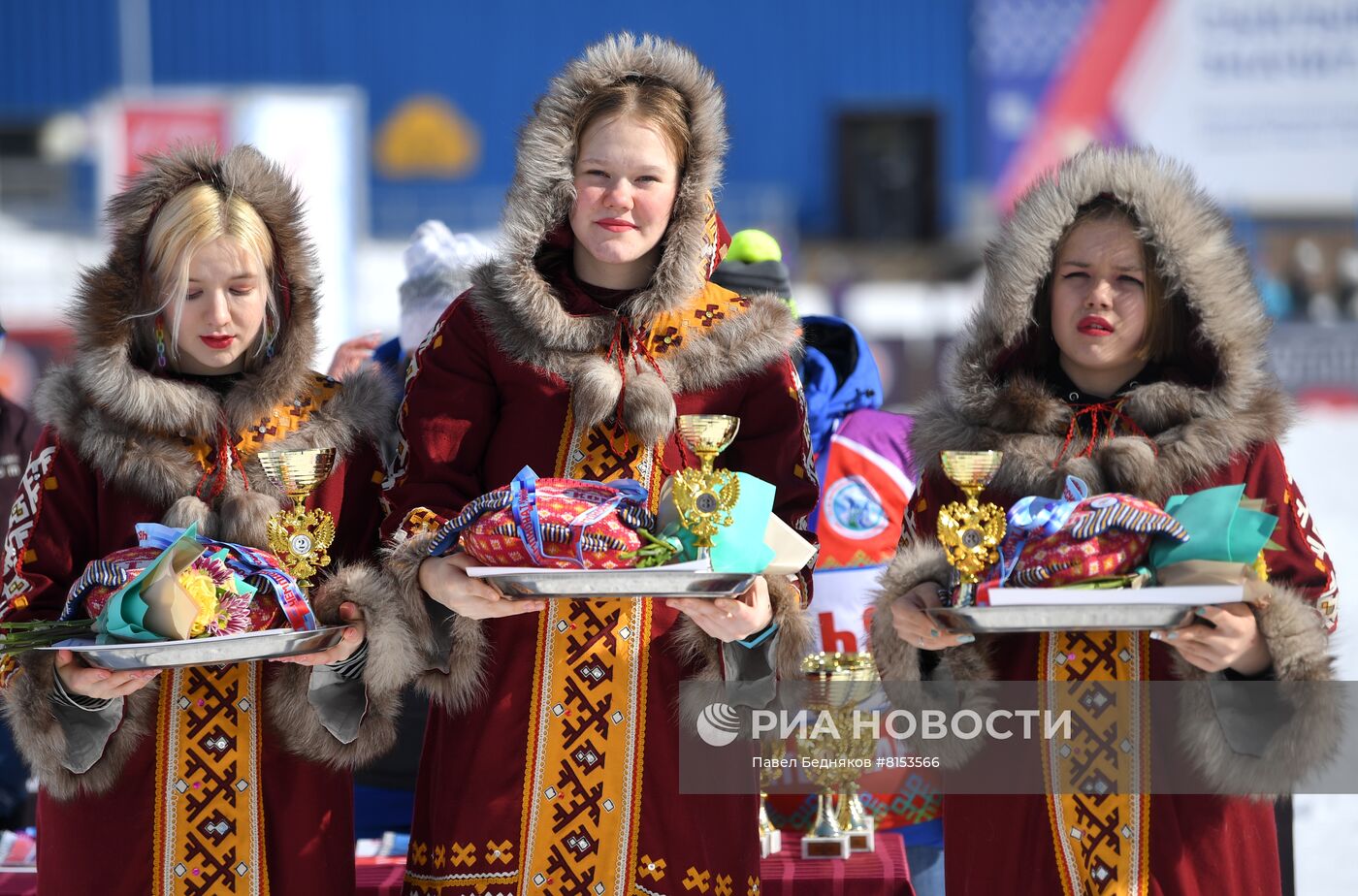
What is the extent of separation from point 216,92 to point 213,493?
10861mm

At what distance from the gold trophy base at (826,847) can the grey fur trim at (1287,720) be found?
0.97 meters

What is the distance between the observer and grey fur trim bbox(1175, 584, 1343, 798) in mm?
2074

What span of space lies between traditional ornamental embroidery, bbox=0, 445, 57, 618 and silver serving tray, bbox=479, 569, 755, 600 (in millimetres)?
788

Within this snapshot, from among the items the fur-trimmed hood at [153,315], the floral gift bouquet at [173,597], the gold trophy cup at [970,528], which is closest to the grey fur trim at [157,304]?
the fur-trimmed hood at [153,315]

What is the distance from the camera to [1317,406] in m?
14.0

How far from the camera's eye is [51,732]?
2209 mm

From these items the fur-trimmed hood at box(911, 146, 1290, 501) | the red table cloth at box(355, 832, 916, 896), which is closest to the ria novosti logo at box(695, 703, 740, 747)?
the fur-trimmed hood at box(911, 146, 1290, 501)

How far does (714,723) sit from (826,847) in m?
0.84

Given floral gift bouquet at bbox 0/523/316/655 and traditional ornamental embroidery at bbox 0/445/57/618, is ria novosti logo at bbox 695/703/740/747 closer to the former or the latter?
floral gift bouquet at bbox 0/523/316/655

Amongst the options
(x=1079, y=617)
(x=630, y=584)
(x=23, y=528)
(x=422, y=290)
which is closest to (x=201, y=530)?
(x=23, y=528)

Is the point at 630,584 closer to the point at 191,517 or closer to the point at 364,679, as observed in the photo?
the point at 364,679

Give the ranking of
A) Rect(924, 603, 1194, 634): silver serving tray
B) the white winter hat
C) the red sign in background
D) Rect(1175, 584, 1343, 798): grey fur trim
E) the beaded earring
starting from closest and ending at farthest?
Rect(924, 603, 1194, 634): silver serving tray, Rect(1175, 584, 1343, 798): grey fur trim, the beaded earring, the white winter hat, the red sign in background

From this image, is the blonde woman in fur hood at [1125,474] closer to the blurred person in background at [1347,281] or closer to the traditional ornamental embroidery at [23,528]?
the traditional ornamental embroidery at [23,528]

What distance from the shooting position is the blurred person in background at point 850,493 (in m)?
3.29
